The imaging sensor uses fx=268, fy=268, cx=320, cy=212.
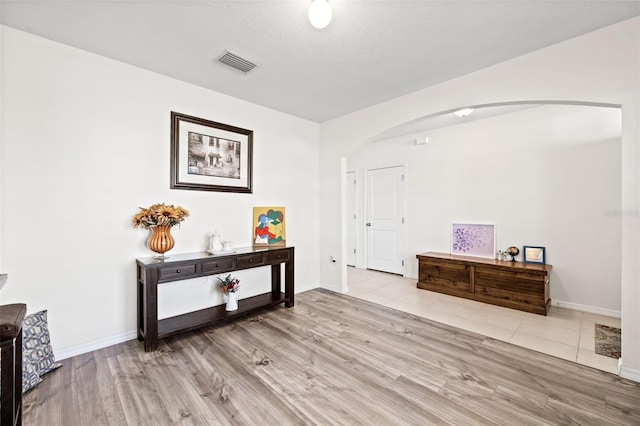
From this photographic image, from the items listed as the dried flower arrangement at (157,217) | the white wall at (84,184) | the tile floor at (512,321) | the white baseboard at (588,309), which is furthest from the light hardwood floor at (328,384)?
the white baseboard at (588,309)

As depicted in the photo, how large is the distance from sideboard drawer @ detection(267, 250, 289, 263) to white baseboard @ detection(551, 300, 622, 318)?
11.9 feet

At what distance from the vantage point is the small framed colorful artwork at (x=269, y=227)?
367 cm

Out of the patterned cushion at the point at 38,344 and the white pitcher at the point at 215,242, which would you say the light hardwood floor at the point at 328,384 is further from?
the white pitcher at the point at 215,242

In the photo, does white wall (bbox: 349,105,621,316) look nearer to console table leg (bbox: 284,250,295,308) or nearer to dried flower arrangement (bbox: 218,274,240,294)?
console table leg (bbox: 284,250,295,308)

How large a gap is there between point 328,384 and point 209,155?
8.79 feet

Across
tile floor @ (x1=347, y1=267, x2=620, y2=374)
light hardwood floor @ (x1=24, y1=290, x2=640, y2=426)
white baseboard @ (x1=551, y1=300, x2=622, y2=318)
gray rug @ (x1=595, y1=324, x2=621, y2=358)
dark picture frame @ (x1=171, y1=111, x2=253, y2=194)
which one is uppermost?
dark picture frame @ (x1=171, y1=111, x2=253, y2=194)

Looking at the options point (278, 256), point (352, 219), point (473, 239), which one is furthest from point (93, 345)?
point (473, 239)

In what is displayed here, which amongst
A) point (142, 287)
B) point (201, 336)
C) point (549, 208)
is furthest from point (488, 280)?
point (142, 287)

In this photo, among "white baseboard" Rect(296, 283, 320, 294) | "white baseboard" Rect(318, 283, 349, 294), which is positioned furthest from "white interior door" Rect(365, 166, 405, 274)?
"white baseboard" Rect(296, 283, 320, 294)

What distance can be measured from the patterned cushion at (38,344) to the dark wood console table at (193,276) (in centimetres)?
63

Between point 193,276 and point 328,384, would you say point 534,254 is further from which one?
point 193,276

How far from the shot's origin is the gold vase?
258cm

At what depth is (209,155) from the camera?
319 cm

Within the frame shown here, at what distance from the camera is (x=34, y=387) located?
1.91m
